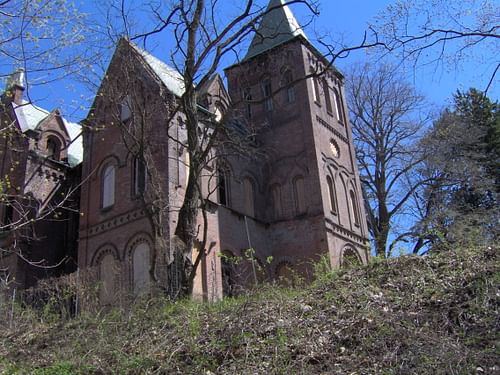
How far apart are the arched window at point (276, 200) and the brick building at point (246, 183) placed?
5 centimetres

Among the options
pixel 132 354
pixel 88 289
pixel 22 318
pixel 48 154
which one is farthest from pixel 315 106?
pixel 132 354

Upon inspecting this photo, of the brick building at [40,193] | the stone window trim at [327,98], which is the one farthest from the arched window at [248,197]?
the brick building at [40,193]

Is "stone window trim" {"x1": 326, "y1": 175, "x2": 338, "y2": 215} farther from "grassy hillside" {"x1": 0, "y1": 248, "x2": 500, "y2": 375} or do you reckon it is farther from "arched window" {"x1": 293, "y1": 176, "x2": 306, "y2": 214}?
"grassy hillside" {"x1": 0, "y1": 248, "x2": 500, "y2": 375}

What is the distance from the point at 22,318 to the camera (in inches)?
472

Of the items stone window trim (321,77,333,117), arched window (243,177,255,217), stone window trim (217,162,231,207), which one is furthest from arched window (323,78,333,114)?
stone window trim (217,162,231,207)

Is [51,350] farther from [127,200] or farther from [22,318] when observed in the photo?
[127,200]

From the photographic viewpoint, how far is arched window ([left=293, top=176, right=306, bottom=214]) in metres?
24.1

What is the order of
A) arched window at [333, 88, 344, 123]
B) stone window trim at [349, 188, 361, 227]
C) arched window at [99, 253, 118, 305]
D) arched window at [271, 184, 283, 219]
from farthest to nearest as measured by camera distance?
arched window at [333, 88, 344, 123] → stone window trim at [349, 188, 361, 227] → arched window at [271, 184, 283, 219] → arched window at [99, 253, 118, 305]

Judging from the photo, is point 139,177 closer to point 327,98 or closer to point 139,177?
point 139,177

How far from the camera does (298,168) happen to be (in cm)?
2480

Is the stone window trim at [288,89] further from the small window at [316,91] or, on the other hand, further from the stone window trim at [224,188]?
the stone window trim at [224,188]

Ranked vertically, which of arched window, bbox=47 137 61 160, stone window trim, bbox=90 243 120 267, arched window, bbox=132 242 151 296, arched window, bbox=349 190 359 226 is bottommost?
arched window, bbox=132 242 151 296

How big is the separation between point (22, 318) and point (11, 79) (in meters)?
5.36

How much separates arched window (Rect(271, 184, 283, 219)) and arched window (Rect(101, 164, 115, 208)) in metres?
7.03
